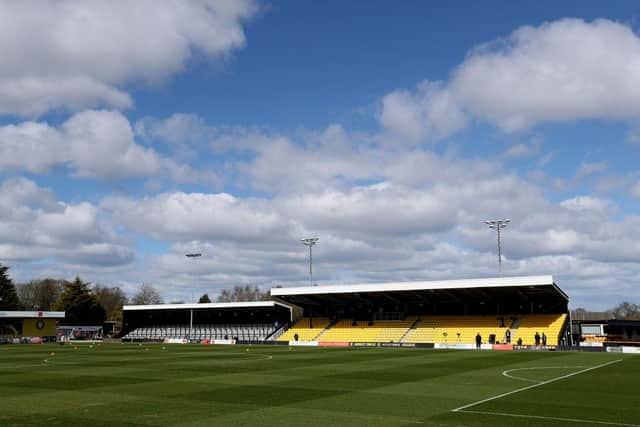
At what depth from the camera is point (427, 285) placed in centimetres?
6888

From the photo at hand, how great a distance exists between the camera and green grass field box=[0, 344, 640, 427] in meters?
16.6

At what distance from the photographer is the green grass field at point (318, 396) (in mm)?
16562

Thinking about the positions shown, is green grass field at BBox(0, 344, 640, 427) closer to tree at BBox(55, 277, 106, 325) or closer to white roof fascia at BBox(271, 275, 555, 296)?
white roof fascia at BBox(271, 275, 555, 296)

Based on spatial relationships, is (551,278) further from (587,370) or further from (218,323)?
(218,323)

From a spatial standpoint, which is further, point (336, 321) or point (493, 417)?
point (336, 321)

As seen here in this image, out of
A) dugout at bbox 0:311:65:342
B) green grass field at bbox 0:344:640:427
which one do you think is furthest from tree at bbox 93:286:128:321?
green grass field at bbox 0:344:640:427

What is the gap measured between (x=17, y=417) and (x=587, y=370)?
2896 cm

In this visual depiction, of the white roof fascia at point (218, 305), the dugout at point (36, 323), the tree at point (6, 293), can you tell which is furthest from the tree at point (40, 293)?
the white roof fascia at point (218, 305)

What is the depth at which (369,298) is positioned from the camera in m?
80.1

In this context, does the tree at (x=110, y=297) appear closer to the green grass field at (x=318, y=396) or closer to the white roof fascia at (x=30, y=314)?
the white roof fascia at (x=30, y=314)

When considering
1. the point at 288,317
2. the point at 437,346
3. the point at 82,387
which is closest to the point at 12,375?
the point at 82,387

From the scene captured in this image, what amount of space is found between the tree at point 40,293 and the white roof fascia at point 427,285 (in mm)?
99524

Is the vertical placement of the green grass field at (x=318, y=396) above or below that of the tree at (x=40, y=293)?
below

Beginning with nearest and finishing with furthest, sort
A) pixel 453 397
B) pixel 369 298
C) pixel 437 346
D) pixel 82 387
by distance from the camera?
pixel 453 397
pixel 82 387
pixel 437 346
pixel 369 298
